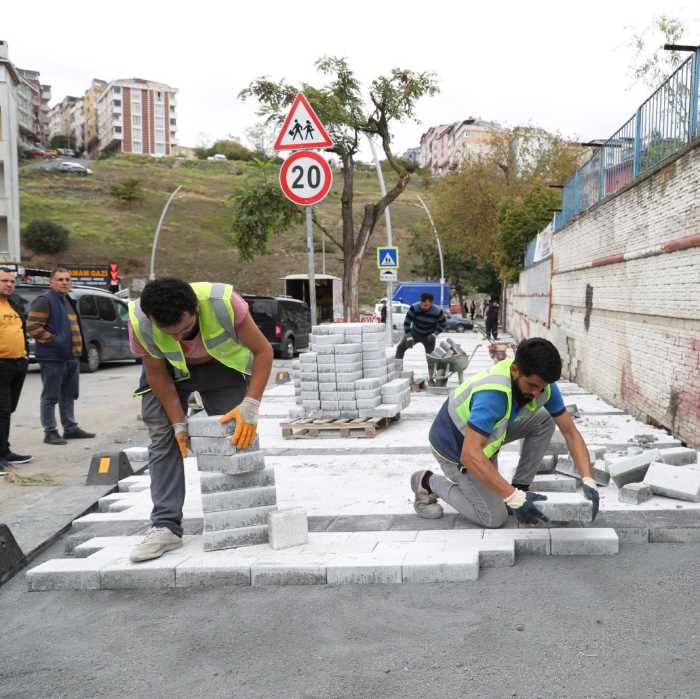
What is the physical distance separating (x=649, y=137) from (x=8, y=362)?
26.5 ft

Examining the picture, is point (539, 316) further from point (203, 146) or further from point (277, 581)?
point (203, 146)

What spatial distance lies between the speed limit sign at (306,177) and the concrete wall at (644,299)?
3638 millimetres

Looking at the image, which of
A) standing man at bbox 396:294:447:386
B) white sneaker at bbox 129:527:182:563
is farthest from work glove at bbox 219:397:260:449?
standing man at bbox 396:294:447:386

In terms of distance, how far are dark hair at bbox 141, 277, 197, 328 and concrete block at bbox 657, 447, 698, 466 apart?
390 cm

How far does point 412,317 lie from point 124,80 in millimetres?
141571

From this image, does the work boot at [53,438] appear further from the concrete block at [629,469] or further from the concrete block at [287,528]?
the concrete block at [629,469]

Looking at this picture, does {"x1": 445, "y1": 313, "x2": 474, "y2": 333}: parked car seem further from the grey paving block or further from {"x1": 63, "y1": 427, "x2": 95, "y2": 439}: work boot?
the grey paving block

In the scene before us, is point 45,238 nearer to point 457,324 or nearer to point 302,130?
point 457,324

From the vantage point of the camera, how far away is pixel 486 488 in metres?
4.46

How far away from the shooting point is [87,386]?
1397 centimetres

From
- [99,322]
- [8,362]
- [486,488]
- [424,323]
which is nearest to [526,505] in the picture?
[486,488]

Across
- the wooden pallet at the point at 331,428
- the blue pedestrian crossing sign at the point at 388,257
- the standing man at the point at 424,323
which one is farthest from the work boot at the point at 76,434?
the blue pedestrian crossing sign at the point at 388,257

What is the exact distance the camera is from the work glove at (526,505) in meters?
4.04

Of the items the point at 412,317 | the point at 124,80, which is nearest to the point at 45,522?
the point at 412,317
